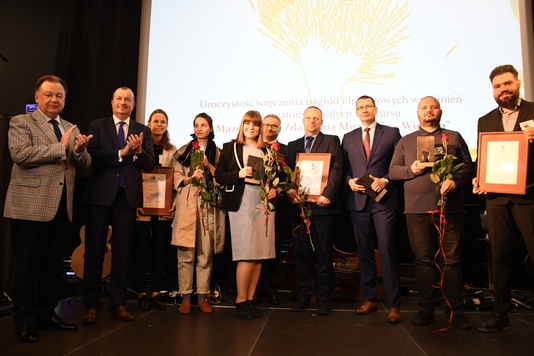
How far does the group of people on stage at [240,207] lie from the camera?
2.78 meters

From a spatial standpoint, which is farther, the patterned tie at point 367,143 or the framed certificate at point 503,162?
the patterned tie at point 367,143

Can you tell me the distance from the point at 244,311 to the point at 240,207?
33.9 inches

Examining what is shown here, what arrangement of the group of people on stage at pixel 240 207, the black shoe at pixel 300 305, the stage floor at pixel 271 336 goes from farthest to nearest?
the black shoe at pixel 300 305 < the group of people on stage at pixel 240 207 < the stage floor at pixel 271 336

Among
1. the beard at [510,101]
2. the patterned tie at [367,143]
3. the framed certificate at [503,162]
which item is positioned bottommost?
the framed certificate at [503,162]

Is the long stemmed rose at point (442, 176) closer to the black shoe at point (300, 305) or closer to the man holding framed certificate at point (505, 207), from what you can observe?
the man holding framed certificate at point (505, 207)

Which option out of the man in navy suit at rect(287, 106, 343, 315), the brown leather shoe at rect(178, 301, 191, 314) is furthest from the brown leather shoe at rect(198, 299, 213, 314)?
the man in navy suit at rect(287, 106, 343, 315)

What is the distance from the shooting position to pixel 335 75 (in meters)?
4.91

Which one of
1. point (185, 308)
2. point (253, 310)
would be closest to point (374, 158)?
point (253, 310)

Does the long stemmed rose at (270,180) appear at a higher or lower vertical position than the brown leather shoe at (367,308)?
higher

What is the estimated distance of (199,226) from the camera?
140 inches

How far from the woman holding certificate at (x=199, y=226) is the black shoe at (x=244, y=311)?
349 mm

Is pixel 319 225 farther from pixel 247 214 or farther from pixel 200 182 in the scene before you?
pixel 200 182

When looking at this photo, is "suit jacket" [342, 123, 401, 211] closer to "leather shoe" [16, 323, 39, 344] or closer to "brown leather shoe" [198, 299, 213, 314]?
"brown leather shoe" [198, 299, 213, 314]

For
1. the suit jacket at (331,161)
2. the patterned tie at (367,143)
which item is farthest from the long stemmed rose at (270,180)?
the patterned tie at (367,143)
